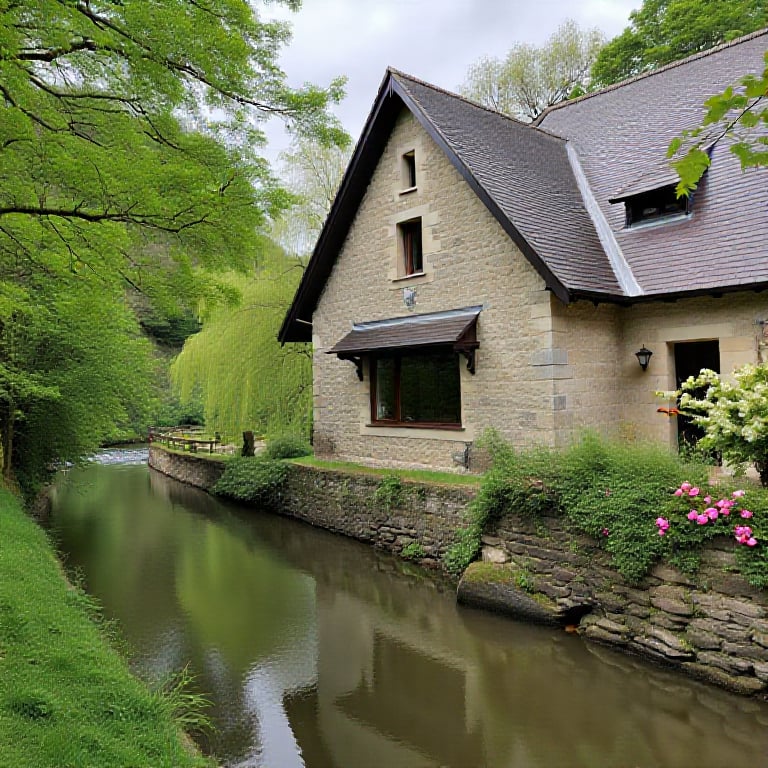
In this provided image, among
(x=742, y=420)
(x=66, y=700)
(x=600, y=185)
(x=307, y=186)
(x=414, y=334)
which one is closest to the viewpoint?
(x=66, y=700)

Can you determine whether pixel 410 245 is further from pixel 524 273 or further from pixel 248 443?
pixel 248 443

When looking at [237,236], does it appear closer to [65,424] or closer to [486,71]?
[65,424]

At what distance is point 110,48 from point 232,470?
10.7m

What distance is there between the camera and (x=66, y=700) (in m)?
3.57

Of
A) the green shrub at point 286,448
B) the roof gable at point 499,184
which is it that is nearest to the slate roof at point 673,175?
the roof gable at point 499,184

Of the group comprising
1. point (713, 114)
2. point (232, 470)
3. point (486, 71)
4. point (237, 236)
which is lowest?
point (232, 470)

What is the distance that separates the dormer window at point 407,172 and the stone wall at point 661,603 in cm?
645

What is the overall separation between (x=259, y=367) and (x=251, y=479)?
10.2 feet

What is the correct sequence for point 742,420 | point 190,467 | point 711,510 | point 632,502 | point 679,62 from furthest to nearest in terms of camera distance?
point 190,467 < point 679,62 < point 632,502 < point 742,420 < point 711,510

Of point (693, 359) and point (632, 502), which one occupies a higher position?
point (693, 359)

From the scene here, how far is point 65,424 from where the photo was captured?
40.8 ft

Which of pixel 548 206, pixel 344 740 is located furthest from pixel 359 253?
pixel 344 740

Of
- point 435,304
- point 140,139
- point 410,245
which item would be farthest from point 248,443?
point 140,139

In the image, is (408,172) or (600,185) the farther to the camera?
(408,172)
